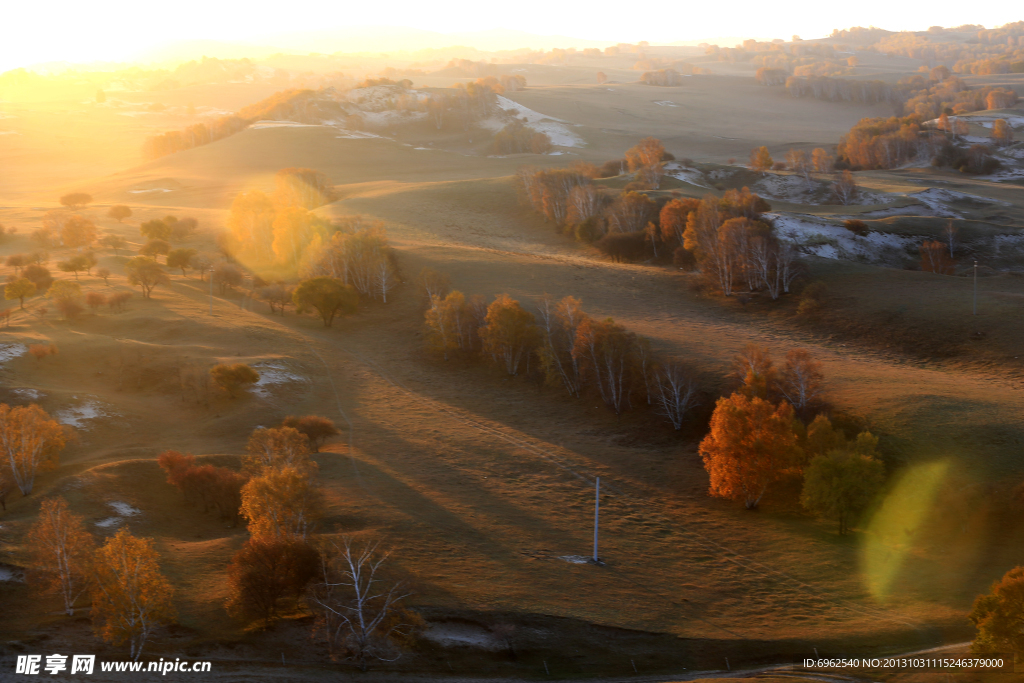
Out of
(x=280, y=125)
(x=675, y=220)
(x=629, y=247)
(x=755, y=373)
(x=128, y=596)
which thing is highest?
(x=280, y=125)

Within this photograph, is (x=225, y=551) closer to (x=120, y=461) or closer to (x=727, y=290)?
(x=120, y=461)

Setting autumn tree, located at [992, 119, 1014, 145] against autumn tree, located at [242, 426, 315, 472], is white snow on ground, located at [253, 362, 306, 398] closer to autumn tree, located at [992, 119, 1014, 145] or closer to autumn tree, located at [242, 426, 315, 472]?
autumn tree, located at [242, 426, 315, 472]

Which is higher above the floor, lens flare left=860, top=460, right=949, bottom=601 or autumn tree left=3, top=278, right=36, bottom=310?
autumn tree left=3, top=278, right=36, bottom=310

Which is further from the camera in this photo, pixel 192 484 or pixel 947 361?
pixel 947 361

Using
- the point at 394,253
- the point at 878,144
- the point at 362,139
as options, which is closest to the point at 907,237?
the point at 394,253

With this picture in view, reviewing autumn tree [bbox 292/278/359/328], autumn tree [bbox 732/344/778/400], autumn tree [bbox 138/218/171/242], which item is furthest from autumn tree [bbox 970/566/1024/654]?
autumn tree [bbox 138/218/171/242]

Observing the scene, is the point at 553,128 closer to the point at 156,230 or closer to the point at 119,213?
the point at 119,213

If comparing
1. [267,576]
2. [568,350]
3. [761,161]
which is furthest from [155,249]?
[761,161]
